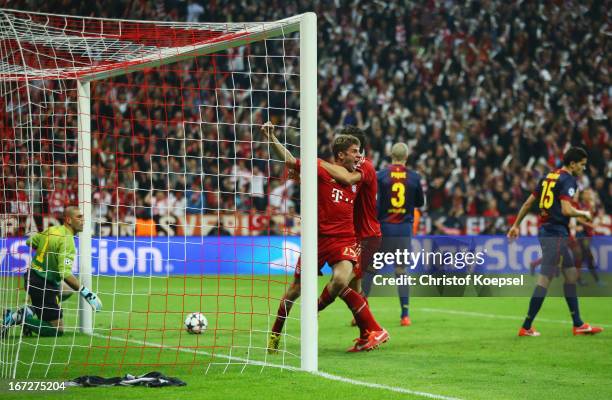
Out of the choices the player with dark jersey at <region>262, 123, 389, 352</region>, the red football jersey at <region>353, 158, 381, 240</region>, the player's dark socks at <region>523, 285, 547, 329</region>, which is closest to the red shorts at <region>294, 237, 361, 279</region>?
the player with dark jersey at <region>262, 123, 389, 352</region>

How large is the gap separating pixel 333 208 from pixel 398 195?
3.34m

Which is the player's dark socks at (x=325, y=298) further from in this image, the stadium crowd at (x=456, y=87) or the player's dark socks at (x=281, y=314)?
the stadium crowd at (x=456, y=87)

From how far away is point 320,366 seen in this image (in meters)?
8.15

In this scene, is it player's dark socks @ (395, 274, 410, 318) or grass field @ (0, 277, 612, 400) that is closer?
grass field @ (0, 277, 612, 400)

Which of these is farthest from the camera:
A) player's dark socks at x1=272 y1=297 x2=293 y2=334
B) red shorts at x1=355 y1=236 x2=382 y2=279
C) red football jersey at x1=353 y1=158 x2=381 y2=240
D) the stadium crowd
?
the stadium crowd

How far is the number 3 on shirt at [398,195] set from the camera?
11859mm

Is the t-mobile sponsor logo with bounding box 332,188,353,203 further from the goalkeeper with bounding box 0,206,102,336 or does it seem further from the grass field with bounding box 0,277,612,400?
the goalkeeper with bounding box 0,206,102,336

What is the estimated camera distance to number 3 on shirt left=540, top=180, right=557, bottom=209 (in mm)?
10961

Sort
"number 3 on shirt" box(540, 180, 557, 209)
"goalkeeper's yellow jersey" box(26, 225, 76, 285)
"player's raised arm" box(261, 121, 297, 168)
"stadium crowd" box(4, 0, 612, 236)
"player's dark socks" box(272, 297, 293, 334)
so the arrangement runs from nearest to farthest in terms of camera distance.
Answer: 1. "player's raised arm" box(261, 121, 297, 168)
2. "player's dark socks" box(272, 297, 293, 334)
3. "goalkeeper's yellow jersey" box(26, 225, 76, 285)
4. "number 3 on shirt" box(540, 180, 557, 209)
5. "stadium crowd" box(4, 0, 612, 236)

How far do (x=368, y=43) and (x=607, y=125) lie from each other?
754 centimetres

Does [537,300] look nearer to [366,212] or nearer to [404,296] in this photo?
[404,296]

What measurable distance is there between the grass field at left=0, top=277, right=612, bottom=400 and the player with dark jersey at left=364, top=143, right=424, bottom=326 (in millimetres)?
731

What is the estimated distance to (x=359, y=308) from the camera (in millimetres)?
8758

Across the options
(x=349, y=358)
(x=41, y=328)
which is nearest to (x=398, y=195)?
(x=349, y=358)
